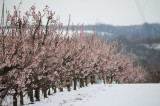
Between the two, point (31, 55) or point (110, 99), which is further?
point (110, 99)

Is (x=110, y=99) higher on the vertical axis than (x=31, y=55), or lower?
lower

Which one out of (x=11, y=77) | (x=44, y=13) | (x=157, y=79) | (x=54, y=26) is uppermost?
(x=44, y=13)

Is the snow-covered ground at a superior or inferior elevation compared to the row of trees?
inferior

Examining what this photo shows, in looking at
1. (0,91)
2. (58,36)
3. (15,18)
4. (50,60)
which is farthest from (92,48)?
(0,91)

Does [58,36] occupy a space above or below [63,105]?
above

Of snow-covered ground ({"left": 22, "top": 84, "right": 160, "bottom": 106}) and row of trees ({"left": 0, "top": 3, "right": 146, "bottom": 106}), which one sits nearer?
row of trees ({"left": 0, "top": 3, "right": 146, "bottom": 106})

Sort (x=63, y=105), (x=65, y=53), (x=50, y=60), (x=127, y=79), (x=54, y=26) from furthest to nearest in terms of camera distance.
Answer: (x=127, y=79) → (x=65, y=53) → (x=54, y=26) → (x=50, y=60) → (x=63, y=105)

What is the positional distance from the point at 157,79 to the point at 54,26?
6073 centimetres

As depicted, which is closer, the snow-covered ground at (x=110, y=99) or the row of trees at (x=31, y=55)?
the row of trees at (x=31, y=55)

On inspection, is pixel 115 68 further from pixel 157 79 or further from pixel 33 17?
pixel 157 79

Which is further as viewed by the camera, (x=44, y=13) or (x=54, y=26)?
(x=54, y=26)

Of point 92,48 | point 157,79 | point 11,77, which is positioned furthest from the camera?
point 157,79

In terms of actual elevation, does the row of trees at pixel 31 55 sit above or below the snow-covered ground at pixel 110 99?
above

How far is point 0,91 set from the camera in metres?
6.15
